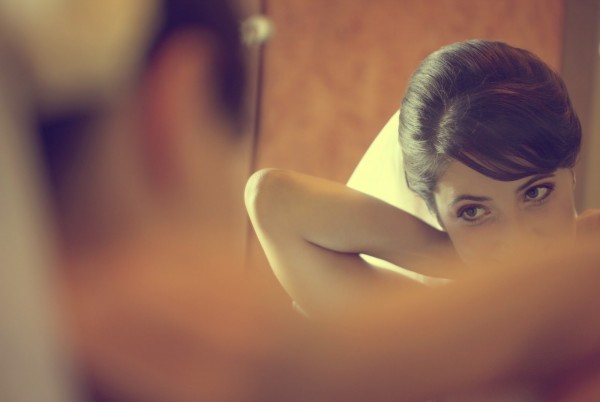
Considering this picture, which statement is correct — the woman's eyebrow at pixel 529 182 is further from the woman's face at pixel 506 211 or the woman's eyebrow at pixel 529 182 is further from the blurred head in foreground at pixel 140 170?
the blurred head in foreground at pixel 140 170

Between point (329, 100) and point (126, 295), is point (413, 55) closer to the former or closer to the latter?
point (329, 100)

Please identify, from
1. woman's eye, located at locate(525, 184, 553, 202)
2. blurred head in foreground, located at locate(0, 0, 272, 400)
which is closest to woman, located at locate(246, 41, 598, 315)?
woman's eye, located at locate(525, 184, 553, 202)

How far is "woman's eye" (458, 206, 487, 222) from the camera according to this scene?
0.41 m

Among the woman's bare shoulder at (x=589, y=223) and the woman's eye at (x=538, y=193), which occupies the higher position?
the woman's eye at (x=538, y=193)

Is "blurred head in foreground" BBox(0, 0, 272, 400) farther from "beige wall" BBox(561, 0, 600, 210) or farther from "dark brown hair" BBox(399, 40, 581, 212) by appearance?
"beige wall" BBox(561, 0, 600, 210)

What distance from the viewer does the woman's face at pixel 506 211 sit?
1.33ft

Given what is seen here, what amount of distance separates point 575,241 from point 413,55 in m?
0.19

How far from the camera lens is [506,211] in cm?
41

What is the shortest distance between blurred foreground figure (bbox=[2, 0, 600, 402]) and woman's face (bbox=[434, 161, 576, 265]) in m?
0.02

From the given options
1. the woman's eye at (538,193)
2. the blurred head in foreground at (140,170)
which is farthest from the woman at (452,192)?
the blurred head in foreground at (140,170)

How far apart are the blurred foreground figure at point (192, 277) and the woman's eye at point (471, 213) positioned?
4 cm

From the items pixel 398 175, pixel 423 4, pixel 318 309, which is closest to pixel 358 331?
pixel 318 309

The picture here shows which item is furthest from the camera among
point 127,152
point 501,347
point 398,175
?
point 398,175

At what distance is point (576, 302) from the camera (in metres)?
0.38
